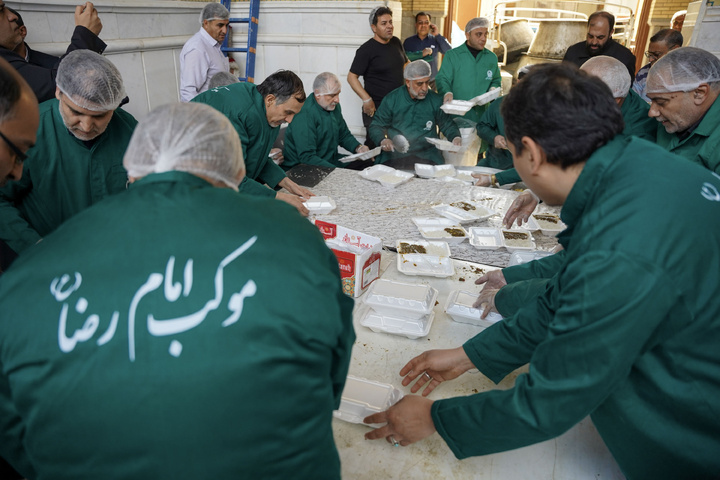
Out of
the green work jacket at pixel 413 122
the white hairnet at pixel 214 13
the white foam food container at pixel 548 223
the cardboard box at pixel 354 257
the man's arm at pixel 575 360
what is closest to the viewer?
the man's arm at pixel 575 360

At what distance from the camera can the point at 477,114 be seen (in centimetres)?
534

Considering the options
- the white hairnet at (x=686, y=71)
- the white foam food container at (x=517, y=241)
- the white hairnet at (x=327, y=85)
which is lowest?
the white foam food container at (x=517, y=241)

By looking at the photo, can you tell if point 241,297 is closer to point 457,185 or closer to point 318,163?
point 457,185

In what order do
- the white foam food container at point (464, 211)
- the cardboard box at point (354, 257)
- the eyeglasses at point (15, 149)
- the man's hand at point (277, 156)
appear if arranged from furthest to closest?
1. the man's hand at point (277, 156)
2. the white foam food container at point (464, 211)
3. the cardboard box at point (354, 257)
4. the eyeglasses at point (15, 149)

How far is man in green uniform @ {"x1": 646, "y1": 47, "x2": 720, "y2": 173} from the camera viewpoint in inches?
90.4

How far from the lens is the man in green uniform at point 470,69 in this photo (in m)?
5.32

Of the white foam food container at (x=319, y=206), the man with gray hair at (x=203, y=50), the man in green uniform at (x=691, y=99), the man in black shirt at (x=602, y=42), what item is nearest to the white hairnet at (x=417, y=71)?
the man in black shirt at (x=602, y=42)

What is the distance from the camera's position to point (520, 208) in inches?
103

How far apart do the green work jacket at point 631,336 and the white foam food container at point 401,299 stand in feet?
1.92

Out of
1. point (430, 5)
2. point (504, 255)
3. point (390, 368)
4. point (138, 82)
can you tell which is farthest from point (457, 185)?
point (430, 5)

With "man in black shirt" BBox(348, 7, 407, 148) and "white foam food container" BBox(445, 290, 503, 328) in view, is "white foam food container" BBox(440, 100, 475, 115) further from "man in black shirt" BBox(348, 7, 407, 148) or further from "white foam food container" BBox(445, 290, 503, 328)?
"white foam food container" BBox(445, 290, 503, 328)

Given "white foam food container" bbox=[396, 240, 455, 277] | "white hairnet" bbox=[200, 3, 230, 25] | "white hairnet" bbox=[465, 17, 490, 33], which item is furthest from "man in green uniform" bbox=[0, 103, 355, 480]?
"white hairnet" bbox=[465, 17, 490, 33]

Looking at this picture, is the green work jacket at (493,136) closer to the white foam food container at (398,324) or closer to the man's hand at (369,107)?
the man's hand at (369,107)

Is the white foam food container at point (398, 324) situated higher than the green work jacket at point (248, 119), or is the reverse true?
the green work jacket at point (248, 119)
